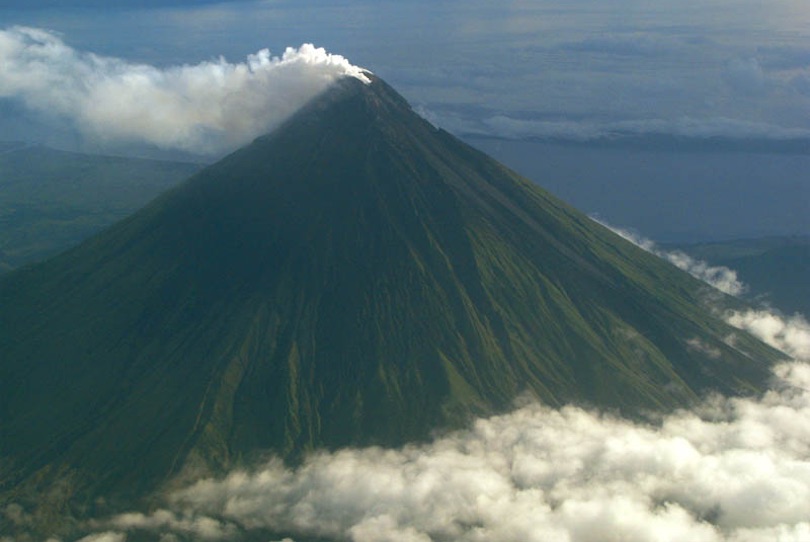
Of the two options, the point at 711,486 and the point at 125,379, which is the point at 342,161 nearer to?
the point at 125,379

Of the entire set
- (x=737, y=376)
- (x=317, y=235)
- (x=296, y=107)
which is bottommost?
(x=737, y=376)

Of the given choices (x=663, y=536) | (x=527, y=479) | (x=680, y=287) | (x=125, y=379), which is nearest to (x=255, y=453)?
(x=125, y=379)

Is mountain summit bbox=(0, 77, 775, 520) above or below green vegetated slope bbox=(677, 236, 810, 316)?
below

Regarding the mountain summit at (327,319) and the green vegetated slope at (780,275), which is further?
the green vegetated slope at (780,275)

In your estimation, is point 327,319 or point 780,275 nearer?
point 327,319

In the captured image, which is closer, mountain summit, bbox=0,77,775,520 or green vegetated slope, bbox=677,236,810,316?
mountain summit, bbox=0,77,775,520

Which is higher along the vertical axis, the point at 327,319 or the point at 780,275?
the point at 780,275

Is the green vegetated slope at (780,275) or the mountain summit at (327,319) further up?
the green vegetated slope at (780,275)

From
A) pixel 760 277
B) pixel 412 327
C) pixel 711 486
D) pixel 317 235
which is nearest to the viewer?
pixel 711 486
